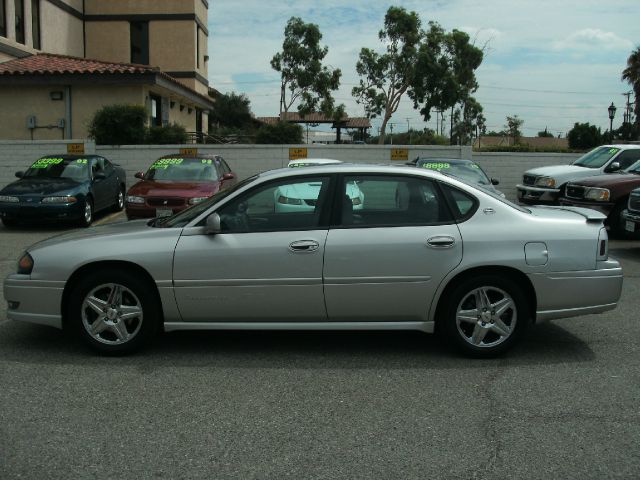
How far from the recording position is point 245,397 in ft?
14.7

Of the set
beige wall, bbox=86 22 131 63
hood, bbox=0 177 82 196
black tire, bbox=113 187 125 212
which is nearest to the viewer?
hood, bbox=0 177 82 196

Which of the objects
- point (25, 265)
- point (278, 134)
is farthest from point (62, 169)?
point (25, 265)

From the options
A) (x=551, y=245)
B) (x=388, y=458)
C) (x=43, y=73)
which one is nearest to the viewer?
(x=388, y=458)

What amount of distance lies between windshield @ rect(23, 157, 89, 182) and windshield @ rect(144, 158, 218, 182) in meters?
1.87

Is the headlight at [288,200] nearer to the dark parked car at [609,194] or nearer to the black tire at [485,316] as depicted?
Answer: the black tire at [485,316]

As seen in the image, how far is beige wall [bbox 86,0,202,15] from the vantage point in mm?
32344

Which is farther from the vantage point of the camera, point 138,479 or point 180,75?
point 180,75

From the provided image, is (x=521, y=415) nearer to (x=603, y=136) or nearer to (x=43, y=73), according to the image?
(x=43, y=73)

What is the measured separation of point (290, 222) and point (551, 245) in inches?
80.9

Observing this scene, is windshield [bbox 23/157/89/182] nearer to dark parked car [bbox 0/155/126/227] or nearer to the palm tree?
dark parked car [bbox 0/155/126/227]

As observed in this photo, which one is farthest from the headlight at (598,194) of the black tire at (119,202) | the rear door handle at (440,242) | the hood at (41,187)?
the black tire at (119,202)

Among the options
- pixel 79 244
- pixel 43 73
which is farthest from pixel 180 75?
pixel 79 244

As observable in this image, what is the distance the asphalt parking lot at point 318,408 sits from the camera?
3.55 meters

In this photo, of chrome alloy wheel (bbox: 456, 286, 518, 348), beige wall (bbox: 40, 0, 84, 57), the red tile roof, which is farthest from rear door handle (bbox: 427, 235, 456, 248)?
beige wall (bbox: 40, 0, 84, 57)
